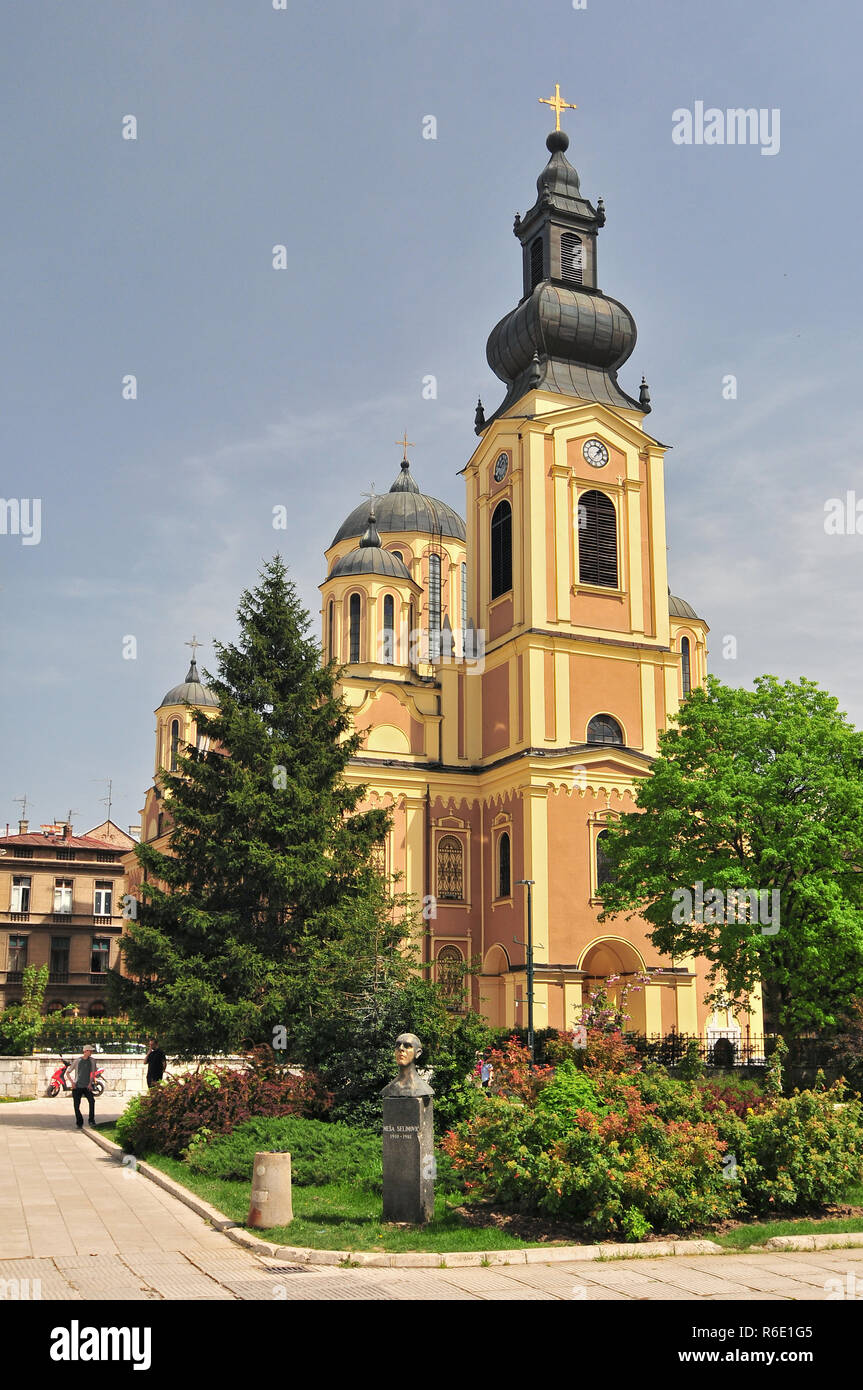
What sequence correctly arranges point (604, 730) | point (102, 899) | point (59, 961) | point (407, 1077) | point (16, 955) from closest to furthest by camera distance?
point (407, 1077) < point (604, 730) < point (16, 955) < point (59, 961) < point (102, 899)

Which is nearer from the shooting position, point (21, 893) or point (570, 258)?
point (570, 258)

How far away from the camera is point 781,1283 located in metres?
9.95

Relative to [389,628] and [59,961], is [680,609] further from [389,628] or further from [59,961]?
[59,961]

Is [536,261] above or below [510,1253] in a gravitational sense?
above

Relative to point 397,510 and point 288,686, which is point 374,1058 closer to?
point 288,686

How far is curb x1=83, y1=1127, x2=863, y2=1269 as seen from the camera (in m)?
10.8

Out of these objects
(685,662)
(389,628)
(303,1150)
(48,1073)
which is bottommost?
(48,1073)

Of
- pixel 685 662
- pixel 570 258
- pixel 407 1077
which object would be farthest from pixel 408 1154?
pixel 685 662

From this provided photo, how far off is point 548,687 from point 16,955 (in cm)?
3678

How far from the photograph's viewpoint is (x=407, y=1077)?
43.5 ft

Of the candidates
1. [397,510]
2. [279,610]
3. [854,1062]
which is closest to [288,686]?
[279,610]

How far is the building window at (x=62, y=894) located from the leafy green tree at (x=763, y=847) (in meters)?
44.4

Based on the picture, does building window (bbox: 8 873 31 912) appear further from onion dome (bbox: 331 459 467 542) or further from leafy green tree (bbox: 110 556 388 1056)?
leafy green tree (bbox: 110 556 388 1056)

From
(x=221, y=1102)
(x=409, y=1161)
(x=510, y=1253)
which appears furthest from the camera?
(x=221, y=1102)
